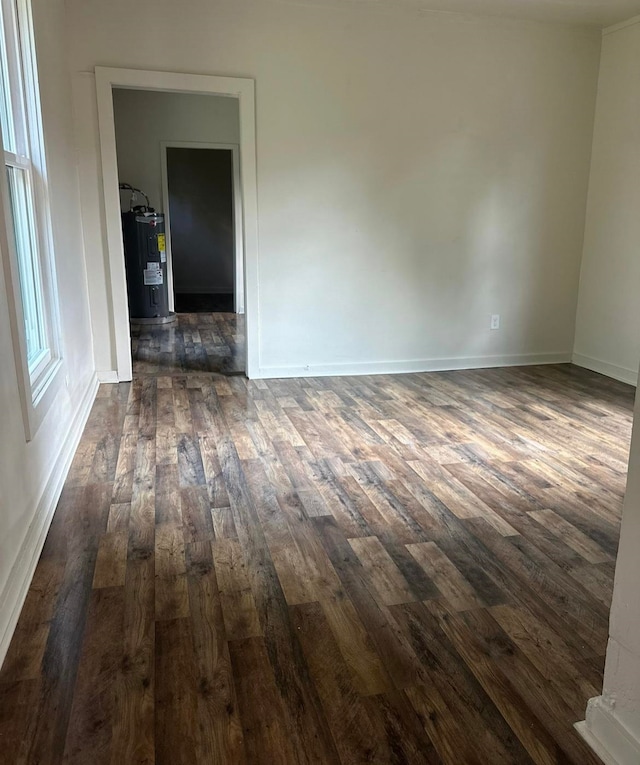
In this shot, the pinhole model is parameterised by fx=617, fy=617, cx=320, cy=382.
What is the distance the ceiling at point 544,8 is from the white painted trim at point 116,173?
1123 mm

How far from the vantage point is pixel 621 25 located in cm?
451

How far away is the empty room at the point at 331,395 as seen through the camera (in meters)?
1.57

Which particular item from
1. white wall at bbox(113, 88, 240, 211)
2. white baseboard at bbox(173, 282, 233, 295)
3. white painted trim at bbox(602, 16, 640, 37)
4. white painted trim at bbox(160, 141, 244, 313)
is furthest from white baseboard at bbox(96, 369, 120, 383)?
white baseboard at bbox(173, 282, 233, 295)

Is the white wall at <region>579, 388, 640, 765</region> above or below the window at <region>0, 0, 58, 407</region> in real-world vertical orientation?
below

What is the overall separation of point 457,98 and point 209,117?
340cm

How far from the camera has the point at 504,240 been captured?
16.2 ft

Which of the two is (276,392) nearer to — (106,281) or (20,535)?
(106,281)

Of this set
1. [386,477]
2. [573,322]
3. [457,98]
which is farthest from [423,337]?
[386,477]

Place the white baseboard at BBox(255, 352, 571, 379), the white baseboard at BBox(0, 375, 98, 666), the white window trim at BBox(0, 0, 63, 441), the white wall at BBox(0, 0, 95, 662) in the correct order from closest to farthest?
1. the white baseboard at BBox(0, 375, 98, 666)
2. the white wall at BBox(0, 0, 95, 662)
3. the white window trim at BBox(0, 0, 63, 441)
4. the white baseboard at BBox(255, 352, 571, 379)

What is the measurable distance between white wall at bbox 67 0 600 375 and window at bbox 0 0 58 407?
133 cm

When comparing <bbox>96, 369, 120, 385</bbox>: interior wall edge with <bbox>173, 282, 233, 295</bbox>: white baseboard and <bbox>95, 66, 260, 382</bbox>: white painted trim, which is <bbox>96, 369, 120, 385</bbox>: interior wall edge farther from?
<bbox>173, 282, 233, 295</bbox>: white baseboard

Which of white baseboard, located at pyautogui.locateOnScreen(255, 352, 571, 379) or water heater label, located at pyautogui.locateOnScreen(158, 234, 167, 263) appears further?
water heater label, located at pyautogui.locateOnScreen(158, 234, 167, 263)

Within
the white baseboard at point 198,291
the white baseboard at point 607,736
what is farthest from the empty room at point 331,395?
the white baseboard at point 198,291

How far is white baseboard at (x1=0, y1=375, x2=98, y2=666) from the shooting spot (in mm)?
1771
